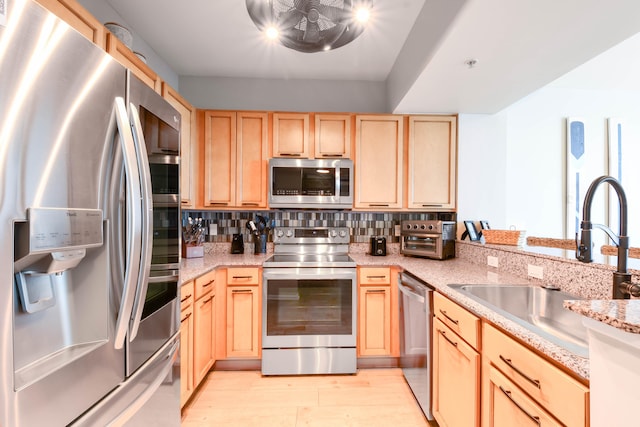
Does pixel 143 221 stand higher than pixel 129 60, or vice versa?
pixel 129 60

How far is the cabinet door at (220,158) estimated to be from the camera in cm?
269

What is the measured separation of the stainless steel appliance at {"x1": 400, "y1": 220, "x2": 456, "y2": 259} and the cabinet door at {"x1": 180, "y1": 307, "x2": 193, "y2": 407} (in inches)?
75.2

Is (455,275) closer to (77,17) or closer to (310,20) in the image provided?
(310,20)

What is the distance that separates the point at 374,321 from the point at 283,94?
2.40 m

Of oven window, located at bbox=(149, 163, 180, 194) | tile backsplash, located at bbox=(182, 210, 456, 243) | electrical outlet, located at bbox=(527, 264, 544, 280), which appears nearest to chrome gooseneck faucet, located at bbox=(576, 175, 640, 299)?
electrical outlet, located at bbox=(527, 264, 544, 280)

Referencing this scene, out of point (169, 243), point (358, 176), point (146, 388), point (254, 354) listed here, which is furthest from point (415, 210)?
point (146, 388)

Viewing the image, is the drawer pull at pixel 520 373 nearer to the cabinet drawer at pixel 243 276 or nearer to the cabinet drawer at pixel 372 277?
→ the cabinet drawer at pixel 372 277

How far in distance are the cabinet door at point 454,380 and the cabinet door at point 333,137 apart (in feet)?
5.55

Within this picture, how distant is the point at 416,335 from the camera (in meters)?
1.95

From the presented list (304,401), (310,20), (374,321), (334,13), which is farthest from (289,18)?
(304,401)

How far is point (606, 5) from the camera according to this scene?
132 centimetres

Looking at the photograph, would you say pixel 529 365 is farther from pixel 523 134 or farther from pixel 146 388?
pixel 523 134

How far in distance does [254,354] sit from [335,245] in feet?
4.08

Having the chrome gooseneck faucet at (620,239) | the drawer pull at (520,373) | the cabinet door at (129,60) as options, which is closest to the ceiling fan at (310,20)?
the cabinet door at (129,60)
